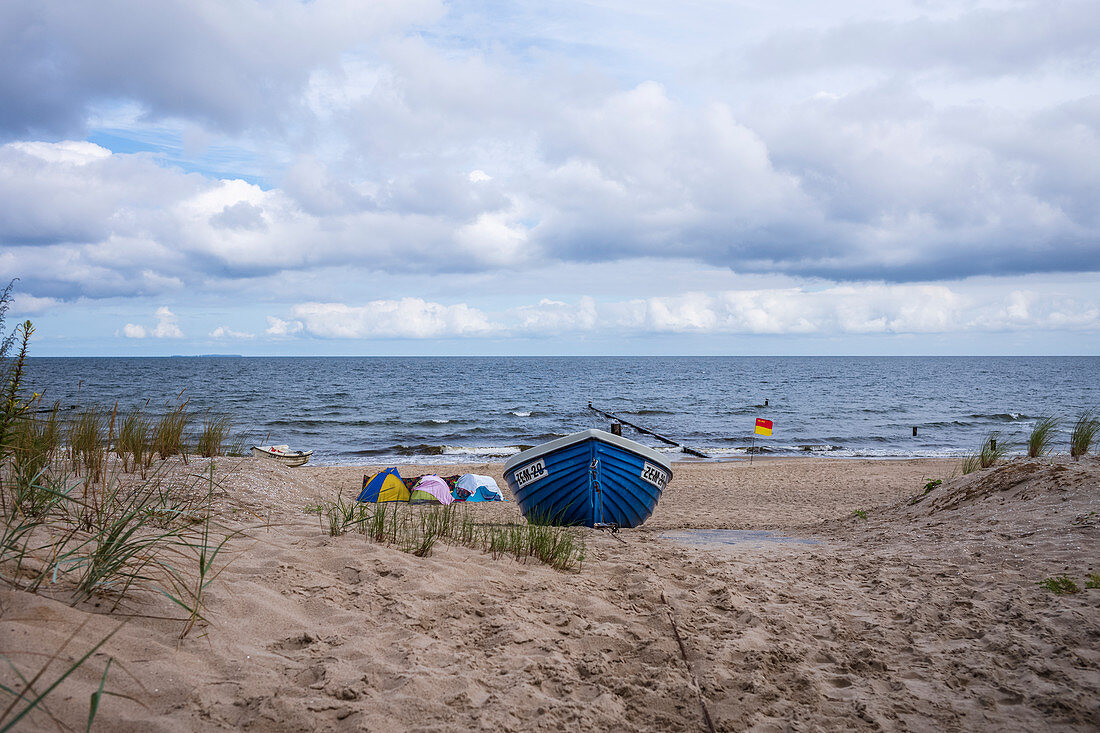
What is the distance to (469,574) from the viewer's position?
4809 mm

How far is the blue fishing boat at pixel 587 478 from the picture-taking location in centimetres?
872

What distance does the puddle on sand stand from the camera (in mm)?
7855

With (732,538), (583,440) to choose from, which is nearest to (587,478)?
(583,440)

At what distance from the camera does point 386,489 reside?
1206 cm

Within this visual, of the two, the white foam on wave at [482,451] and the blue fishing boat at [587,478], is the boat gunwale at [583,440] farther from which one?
the white foam on wave at [482,451]

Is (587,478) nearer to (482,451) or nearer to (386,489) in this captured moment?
(386,489)

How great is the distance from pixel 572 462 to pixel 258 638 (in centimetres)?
582

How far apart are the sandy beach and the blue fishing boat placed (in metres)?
2.25

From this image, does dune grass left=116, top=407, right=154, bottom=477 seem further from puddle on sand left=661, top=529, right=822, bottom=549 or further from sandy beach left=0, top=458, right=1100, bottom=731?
puddle on sand left=661, top=529, right=822, bottom=549

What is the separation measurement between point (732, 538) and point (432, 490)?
20.4 feet

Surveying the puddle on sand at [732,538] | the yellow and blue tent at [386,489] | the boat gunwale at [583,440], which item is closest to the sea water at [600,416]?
the yellow and blue tent at [386,489]

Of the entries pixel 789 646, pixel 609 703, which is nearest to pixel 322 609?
pixel 609 703

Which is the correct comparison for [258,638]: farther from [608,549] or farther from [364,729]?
[608,549]

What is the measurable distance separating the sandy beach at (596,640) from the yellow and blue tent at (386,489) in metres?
5.45
